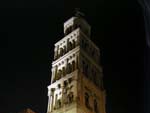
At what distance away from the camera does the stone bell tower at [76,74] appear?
172 feet

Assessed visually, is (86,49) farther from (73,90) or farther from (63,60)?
(73,90)

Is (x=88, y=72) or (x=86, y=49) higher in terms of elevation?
(x=86, y=49)

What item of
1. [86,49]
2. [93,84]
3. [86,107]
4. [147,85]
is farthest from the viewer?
[86,49]

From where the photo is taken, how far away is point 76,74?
2115 inches

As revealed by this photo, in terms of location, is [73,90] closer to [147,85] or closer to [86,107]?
[86,107]

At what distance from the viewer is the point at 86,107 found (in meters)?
52.2

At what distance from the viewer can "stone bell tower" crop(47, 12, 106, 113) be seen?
52.5 meters

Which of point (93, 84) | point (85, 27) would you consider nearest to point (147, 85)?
point (93, 84)

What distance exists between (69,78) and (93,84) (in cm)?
427

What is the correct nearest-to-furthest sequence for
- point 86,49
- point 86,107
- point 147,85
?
point 147,85 < point 86,107 < point 86,49

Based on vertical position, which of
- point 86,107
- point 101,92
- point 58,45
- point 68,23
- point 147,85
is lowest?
point 147,85

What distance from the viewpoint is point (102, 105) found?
186ft

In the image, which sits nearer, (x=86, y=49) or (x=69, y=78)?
(x=69, y=78)

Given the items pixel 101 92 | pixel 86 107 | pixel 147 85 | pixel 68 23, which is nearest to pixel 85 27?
pixel 68 23
